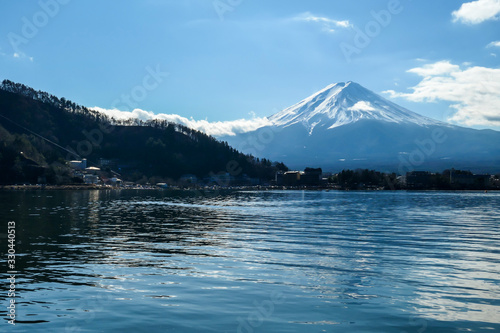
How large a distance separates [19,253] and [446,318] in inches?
923

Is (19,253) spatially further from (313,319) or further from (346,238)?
(346,238)

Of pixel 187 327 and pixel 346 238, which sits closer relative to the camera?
pixel 187 327

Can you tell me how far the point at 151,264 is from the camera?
24719 mm

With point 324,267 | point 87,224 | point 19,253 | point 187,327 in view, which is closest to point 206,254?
point 324,267

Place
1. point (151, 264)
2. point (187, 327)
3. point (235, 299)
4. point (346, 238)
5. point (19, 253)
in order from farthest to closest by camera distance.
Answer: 1. point (346, 238)
2. point (19, 253)
3. point (151, 264)
4. point (235, 299)
5. point (187, 327)
